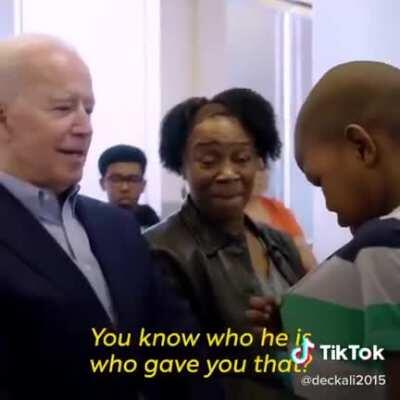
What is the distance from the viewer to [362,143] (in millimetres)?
734

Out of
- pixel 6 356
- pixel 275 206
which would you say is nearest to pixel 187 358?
pixel 6 356

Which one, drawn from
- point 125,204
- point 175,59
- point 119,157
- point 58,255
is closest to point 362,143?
point 58,255

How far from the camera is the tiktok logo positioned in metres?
0.74

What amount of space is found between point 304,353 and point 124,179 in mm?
1700

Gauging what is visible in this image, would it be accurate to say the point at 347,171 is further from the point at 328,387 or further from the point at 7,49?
the point at 7,49

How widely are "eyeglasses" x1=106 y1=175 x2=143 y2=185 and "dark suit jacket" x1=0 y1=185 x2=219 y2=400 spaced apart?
1.35m

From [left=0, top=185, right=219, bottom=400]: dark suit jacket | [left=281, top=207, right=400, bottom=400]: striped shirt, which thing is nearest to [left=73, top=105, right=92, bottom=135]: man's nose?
[left=0, top=185, right=219, bottom=400]: dark suit jacket

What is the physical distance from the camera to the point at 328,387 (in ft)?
2.36

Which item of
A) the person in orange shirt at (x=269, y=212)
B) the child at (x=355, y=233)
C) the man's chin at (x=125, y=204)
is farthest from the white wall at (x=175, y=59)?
the child at (x=355, y=233)

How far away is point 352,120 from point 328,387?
0.26 m

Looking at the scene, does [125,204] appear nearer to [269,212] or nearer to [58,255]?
[269,212]

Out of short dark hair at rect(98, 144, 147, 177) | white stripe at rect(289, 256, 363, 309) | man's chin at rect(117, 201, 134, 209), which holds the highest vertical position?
short dark hair at rect(98, 144, 147, 177)

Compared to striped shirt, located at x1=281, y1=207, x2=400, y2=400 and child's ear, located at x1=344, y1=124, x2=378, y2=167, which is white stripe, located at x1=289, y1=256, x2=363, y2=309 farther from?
child's ear, located at x1=344, y1=124, x2=378, y2=167

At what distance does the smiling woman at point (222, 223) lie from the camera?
3.78 feet
